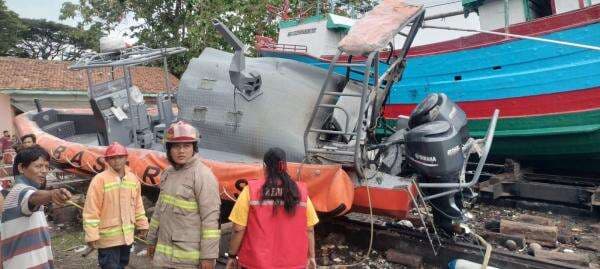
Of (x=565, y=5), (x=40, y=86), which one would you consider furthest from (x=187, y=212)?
(x=40, y=86)

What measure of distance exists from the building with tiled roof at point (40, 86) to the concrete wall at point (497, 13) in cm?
1198

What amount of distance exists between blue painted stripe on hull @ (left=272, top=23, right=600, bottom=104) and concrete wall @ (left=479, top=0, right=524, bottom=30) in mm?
1668

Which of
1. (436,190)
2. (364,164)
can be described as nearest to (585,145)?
(436,190)

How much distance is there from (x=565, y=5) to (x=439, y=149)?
511 centimetres

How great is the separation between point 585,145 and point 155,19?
15644 millimetres

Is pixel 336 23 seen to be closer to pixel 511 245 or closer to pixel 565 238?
pixel 565 238

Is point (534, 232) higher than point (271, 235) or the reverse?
the reverse

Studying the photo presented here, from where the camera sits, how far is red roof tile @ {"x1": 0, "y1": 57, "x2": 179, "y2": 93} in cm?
1827

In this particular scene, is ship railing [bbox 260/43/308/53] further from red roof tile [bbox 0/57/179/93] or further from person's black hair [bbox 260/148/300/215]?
person's black hair [bbox 260/148/300/215]

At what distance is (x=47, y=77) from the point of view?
19.5 meters

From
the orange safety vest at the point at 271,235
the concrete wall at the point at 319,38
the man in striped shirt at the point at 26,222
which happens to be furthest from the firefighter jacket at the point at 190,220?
the concrete wall at the point at 319,38

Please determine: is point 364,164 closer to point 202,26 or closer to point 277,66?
point 277,66

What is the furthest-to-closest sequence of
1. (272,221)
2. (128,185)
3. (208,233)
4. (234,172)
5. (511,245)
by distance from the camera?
(511,245), (234,172), (128,185), (208,233), (272,221)

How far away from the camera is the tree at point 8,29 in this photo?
84.7ft
